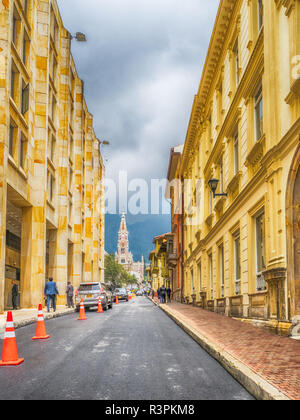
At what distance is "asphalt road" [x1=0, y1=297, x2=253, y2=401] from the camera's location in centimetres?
559

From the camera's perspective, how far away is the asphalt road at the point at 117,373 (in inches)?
220

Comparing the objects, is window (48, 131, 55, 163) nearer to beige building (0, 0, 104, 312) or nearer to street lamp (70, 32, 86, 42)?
beige building (0, 0, 104, 312)

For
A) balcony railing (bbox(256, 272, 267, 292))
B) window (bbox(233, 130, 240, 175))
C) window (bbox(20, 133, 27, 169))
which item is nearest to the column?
window (bbox(20, 133, 27, 169))

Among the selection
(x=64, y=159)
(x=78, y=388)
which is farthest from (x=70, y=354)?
(x=64, y=159)

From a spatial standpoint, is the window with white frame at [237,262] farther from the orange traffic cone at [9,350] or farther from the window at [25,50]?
the window at [25,50]

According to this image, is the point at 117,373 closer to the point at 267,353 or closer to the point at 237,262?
the point at 267,353

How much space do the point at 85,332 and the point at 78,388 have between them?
25.0 feet

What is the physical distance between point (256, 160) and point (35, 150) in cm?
1712

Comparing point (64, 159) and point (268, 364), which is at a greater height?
point (64, 159)

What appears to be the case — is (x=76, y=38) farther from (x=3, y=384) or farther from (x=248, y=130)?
(x=3, y=384)

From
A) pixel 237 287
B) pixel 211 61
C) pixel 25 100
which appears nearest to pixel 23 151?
pixel 25 100

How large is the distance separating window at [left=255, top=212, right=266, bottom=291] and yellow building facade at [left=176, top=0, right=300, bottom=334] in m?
0.03

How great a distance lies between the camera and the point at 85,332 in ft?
43.7

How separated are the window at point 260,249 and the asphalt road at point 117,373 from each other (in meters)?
3.88
